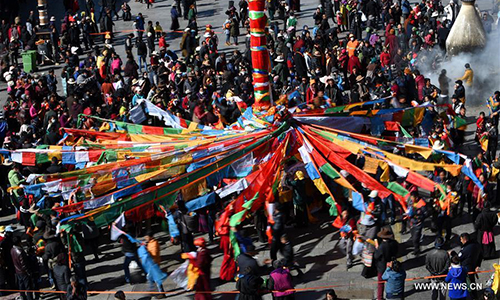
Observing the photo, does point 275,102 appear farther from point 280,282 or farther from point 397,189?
point 280,282

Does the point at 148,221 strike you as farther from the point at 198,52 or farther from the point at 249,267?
the point at 198,52

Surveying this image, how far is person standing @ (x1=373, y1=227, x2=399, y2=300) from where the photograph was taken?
50.3 feet

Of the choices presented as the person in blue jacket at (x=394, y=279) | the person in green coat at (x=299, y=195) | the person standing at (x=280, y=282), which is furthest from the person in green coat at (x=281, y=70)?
the person in blue jacket at (x=394, y=279)

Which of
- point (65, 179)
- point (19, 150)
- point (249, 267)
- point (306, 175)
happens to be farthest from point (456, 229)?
point (19, 150)

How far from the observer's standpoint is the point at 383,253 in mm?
15320

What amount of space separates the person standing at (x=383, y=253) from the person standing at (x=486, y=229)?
2.05 metres

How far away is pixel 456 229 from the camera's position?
18.1 m

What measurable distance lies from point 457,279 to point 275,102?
875 centimetres

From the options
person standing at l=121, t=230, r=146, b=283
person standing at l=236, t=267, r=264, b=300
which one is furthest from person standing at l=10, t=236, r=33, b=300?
person standing at l=236, t=267, r=264, b=300

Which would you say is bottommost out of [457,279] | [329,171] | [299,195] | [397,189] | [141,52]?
[457,279]

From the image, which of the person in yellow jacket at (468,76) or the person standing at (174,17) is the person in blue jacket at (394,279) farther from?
the person standing at (174,17)

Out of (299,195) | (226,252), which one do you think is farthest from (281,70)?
(226,252)

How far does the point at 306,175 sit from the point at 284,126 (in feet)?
4.01

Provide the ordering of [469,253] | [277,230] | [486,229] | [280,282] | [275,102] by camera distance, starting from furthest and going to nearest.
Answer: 1. [275,102]
2. [277,230]
3. [486,229]
4. [469,253]
5. [280,282]
